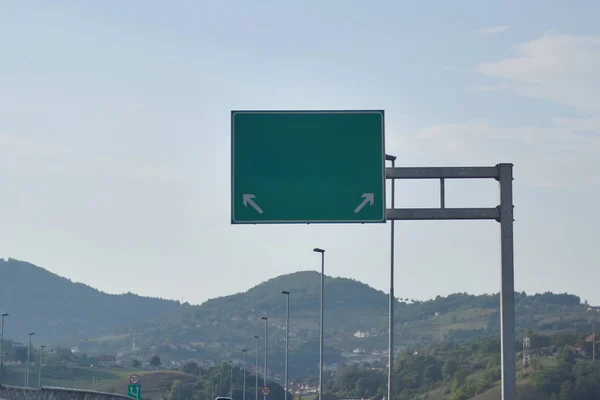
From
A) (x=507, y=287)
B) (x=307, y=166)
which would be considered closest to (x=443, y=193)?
(x=507, y=287)

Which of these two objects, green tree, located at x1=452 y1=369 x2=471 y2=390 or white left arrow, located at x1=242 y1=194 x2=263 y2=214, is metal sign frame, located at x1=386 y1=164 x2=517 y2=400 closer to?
white left arrow, located at x1=242 y1=194 x2=263 y2=214

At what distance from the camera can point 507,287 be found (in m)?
22.0

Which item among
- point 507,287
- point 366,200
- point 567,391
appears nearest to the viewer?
point 507,287

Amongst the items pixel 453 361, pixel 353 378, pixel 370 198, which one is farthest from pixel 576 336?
pixel 370 198

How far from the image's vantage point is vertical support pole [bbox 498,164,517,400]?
21641 mm

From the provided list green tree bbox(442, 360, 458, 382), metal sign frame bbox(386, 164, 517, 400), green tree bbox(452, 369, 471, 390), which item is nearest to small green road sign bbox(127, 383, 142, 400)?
metal sign frame bbox(386, 164, 517, 400)

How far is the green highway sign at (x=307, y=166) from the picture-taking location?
23141mm

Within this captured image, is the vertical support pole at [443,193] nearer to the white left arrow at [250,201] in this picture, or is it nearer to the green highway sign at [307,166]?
the green highway sign at [307,166]

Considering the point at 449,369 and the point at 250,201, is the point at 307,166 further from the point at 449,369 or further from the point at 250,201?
the point at 449,369

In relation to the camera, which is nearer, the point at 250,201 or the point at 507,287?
the point at 507,287

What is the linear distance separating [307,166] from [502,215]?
404 centimetres

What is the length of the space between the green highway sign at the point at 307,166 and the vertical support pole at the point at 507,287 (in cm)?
242

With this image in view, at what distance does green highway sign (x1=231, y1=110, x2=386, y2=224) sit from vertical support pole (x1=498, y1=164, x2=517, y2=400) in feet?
7.93


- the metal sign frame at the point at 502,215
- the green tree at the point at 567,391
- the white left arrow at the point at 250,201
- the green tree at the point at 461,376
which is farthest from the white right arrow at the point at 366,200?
the green tree at the point at 461,376
